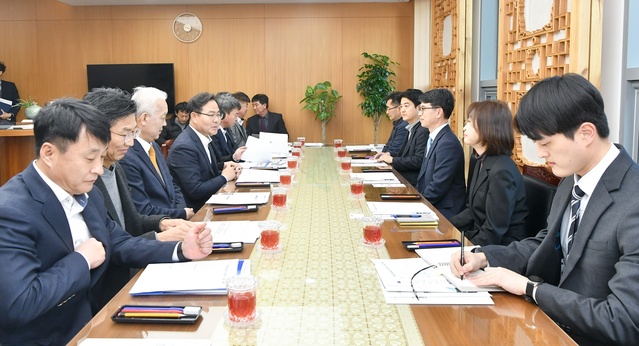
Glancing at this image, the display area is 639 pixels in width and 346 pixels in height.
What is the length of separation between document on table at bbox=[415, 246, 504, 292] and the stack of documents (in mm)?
15

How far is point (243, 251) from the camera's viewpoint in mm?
2094

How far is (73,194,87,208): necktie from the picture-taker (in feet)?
6.40

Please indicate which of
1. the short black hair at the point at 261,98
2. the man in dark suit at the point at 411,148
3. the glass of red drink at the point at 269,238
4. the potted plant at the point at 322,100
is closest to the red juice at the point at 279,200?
the glass of red drink at the point at 269,238

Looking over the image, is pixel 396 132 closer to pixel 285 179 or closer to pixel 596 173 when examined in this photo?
pixel 285 179

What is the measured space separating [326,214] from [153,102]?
1.30 m

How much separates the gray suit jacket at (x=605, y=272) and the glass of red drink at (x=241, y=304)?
784mm

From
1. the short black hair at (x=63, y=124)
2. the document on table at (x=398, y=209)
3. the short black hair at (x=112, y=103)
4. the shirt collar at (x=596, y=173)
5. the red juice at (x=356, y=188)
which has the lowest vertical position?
the document on table at (x=398, y=209)

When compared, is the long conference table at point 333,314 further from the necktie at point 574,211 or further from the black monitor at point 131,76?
the black monitor at point 131,76

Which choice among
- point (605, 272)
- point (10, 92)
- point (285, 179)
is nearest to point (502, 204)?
point (605, 272)

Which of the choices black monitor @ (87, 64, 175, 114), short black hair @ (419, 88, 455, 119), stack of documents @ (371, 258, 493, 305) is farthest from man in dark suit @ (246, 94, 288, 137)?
stack of documents @ (371, 258, 493, 305)

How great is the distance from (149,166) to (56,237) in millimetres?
1467

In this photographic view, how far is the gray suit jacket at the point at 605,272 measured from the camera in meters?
1.49

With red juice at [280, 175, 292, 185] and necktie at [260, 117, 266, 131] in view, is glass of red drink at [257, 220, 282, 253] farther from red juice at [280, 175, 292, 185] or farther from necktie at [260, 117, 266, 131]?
necktie at [260, 117, 266, 131]

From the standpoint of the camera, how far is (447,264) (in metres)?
1.88
